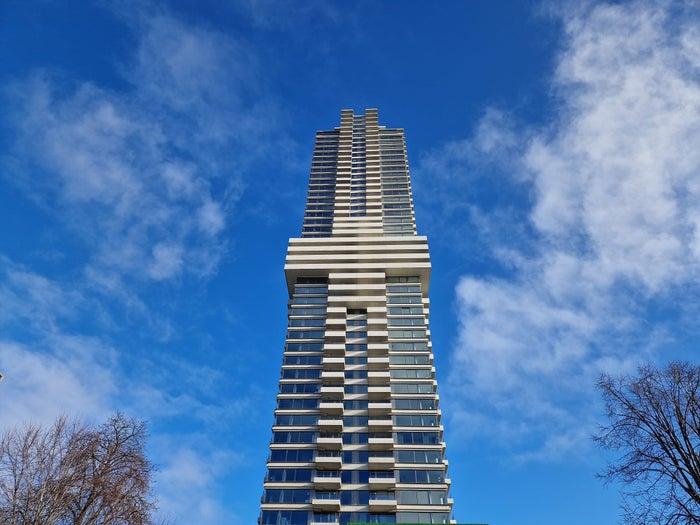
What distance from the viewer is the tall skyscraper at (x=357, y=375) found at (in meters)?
50.9

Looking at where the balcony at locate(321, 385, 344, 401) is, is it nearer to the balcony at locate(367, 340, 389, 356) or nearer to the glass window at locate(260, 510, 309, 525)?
the balcony at locate(367, 340, 389, 356)

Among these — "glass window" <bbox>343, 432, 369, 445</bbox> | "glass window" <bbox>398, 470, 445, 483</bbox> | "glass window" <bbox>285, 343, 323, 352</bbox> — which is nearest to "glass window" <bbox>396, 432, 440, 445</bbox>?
"glass window" <bbox>398, 470, 445, 483</bbox>

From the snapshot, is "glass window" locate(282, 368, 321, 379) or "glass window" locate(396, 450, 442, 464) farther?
"glass window" locate(282, 368, 321, 379)

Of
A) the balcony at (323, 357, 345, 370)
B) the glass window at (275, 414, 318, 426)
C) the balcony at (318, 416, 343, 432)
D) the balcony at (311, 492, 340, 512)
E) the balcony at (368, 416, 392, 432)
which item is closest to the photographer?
the balcony at (311, 492, 340, 512)

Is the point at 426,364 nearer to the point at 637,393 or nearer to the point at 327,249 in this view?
the point at 327,249

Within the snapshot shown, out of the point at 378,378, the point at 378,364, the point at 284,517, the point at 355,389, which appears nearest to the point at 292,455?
the point at 284,517

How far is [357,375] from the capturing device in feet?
204

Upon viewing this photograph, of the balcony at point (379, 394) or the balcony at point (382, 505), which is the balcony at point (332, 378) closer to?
the balcony at point (379, 394)

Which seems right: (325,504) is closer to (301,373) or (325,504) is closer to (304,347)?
(301,373)

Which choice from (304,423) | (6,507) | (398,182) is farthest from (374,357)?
(6,507)

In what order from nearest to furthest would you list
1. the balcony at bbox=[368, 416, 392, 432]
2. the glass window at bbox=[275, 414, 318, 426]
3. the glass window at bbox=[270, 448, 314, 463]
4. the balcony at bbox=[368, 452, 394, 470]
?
1. the balcony at bbox=[368, 452, 394, 470]
2. the glass window at bbox=[270, 448, 314, 463]
3. the balcony at bbox=[368, 416, 392, 432]
4. the glass window at bbox=[275, 414, 318, 426]

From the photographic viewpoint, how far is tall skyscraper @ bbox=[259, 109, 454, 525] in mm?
50938

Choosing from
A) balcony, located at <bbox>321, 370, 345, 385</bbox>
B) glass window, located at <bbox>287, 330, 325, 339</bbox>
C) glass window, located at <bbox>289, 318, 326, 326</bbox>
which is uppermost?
glass window, located at <bbox>289, 318, 326, 326</bbox>

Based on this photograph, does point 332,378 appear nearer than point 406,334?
Yes
